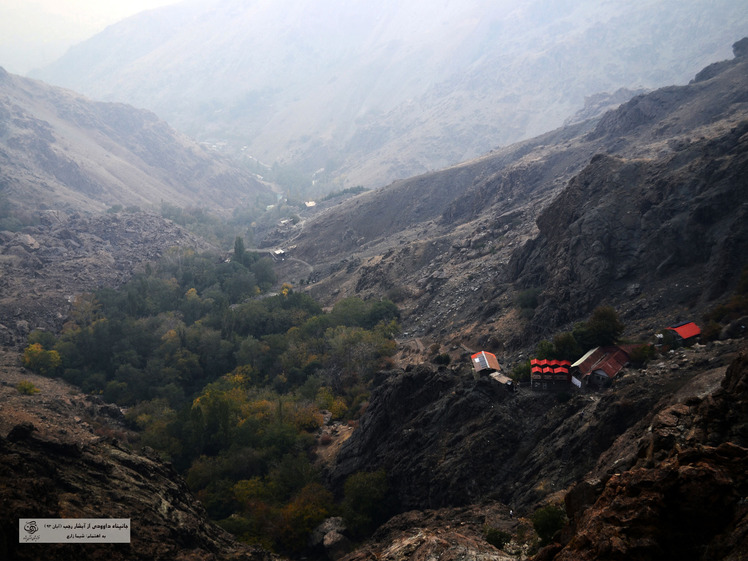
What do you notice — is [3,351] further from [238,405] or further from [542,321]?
[542,321]

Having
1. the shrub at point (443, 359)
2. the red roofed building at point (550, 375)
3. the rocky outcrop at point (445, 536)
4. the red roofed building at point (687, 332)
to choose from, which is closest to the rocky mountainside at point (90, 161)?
the shrub at point (443, 359)

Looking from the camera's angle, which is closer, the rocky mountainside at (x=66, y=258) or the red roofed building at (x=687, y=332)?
the red roofed building at (x=687, y=332)

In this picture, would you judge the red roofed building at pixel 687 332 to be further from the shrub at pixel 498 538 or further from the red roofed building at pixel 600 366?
the shrub at pixel 498 538

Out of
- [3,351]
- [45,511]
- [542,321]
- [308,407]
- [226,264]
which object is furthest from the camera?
[226,264]

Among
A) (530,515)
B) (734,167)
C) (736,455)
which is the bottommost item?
(530,515)

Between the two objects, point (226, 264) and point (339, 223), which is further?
point (339, 223)

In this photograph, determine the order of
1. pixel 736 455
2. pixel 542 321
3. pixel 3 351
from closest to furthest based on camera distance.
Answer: pixel 736 455 → pixel 542 321 → pixel 3 351

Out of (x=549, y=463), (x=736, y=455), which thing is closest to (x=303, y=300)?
(x=549, y=463)

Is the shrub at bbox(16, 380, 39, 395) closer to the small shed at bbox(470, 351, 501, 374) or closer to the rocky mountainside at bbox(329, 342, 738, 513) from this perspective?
the rocky mountainside at bbox(329, 342, 738, 513)
